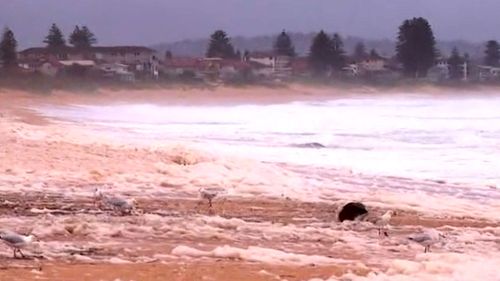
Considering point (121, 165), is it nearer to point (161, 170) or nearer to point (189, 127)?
point (161, 170)

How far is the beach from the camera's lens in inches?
397

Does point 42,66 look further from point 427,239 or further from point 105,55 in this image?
point 427,239

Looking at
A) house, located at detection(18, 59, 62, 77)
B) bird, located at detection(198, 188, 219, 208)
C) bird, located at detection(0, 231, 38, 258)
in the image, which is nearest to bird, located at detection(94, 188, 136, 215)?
bird, located at detection(198, 188, 219, 208)

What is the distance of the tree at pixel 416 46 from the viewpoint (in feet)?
374

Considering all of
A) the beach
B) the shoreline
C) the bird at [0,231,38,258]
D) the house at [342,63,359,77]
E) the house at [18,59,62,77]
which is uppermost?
the bird at [0,231,38,258]

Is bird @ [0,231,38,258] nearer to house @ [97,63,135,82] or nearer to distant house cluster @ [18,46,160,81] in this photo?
distant house cluster @ [18,46,160,81]

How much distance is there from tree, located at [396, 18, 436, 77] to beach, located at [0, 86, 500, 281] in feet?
282

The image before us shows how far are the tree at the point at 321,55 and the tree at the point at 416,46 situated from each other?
8061mm

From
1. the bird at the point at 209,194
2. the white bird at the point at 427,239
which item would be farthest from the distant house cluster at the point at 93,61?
the white bird at the point at 427,239

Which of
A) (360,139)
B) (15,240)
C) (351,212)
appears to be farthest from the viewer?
(360,139)

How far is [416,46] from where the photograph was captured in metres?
114

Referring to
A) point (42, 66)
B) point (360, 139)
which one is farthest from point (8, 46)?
point (360, 139)

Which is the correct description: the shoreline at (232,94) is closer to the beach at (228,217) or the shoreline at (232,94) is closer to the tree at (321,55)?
the tree at (321,55)

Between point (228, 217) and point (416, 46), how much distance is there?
102m
